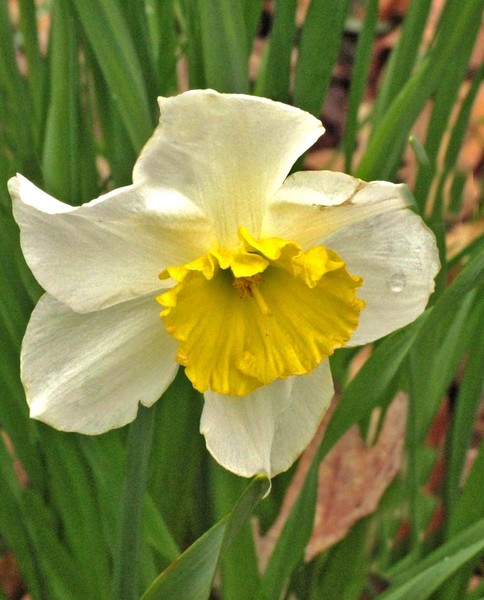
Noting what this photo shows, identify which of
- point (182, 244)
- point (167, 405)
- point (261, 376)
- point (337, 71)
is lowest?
point (337, 71)

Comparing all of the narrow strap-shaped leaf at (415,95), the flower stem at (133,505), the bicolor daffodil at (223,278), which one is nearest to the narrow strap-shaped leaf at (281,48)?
the narrow strap-shaped leaf at (415,95)

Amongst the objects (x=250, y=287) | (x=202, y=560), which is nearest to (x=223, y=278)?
(x=250, y=287)

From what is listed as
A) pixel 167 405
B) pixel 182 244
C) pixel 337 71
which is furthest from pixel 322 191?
pixel 337 71

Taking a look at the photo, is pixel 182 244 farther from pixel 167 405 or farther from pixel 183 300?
pixel 167 405

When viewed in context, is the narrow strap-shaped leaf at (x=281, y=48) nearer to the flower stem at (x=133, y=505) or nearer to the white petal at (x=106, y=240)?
the white petal at (x=106, y=240)

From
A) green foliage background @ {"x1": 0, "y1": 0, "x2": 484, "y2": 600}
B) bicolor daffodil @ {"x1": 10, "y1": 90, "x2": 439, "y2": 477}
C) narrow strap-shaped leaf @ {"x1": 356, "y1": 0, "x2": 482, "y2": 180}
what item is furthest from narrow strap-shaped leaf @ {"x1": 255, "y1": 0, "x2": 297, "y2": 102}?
bicolor daffodil @ {"x1": 10, "y1": 90, "x2": 439, "y2": 477}

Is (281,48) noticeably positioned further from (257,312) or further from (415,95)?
(257,312)
